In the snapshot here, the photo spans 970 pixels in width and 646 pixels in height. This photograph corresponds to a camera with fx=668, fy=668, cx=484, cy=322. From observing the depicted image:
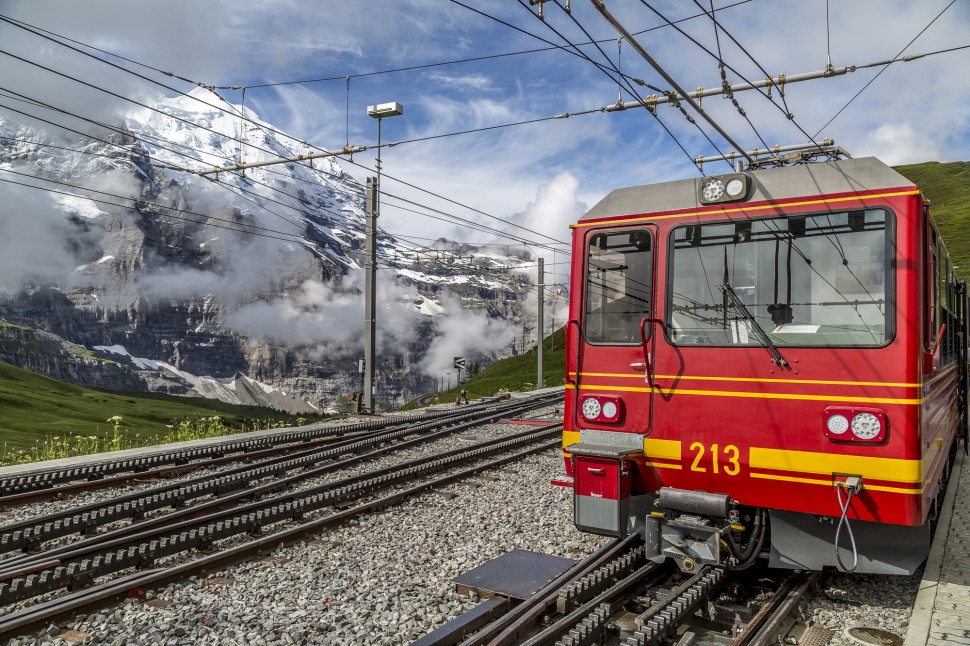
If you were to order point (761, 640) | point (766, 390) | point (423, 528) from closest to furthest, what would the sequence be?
point (761, 640) → point (766, 390) → point (423, 528)

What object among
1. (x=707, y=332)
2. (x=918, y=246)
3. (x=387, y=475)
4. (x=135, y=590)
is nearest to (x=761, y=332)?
(x=707, y=332)

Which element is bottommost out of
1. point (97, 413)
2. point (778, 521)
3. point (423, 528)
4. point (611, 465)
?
point (97, 413)

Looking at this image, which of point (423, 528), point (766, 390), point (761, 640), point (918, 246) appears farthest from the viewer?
point (423, 528)

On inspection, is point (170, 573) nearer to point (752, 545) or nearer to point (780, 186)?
point (752, 545)

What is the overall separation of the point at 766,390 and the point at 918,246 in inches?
63.9

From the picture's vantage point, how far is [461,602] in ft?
20.0

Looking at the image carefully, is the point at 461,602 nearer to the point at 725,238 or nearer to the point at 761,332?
the point at 761,332

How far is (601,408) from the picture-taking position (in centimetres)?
651

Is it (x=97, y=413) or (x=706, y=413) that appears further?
(x=97, y=413)

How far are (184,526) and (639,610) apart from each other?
5486 mm

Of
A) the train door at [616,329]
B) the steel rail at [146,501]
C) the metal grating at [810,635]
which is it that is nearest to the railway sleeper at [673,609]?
the metal grating at [810,635]

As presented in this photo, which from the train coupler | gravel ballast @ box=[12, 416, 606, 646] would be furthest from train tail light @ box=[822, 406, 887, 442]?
gravel ballast @ box=[12, 416, 606, 646]

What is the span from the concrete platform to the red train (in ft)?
1.73

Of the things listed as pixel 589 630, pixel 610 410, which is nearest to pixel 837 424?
pixel 610 410
